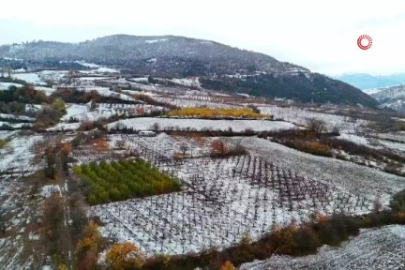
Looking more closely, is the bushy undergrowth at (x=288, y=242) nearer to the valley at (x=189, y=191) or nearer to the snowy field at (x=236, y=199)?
the valley at (x=189, y=191)

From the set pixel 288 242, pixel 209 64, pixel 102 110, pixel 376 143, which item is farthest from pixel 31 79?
pixel 288 242

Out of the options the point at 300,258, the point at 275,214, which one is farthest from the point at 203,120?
the point at 300,258

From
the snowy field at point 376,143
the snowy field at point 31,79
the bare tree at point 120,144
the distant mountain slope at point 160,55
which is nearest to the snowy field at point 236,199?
the bare tree at point 120,144

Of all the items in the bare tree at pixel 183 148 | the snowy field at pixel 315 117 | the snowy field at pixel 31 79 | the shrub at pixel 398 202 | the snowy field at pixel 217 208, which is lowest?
the snowy field at pixel 31 79

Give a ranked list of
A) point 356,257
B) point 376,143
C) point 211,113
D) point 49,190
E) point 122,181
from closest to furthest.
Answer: point 356,257 → point 49,190 → point 122,181 → point 376,143 → point 211,113

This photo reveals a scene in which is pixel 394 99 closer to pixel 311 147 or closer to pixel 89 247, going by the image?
pixel 311 147

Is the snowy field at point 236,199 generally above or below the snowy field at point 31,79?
above
